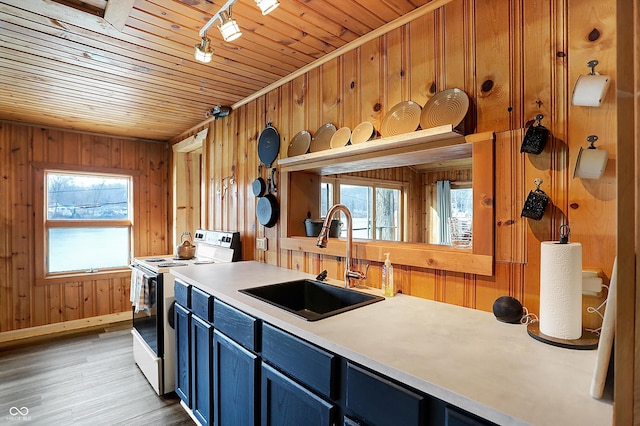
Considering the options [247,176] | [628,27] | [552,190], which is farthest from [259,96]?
[628,27]

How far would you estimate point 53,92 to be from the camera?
2686 millimetres

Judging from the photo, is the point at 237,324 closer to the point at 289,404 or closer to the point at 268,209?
the point at 289,404

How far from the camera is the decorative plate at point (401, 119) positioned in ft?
5.11

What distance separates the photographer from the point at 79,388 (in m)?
2.51

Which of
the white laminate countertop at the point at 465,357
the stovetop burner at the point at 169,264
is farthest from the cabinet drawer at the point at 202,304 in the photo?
the stovetop burner at the point at 169,264

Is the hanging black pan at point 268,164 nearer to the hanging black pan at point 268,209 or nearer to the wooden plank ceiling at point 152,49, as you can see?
the hanging black pan at point 268,209

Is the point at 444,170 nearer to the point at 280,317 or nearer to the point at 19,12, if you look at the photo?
the point at 280,317

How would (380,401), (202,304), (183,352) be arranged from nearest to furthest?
(380,401) < (202,304) < (183,352)

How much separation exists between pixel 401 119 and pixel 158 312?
2130 millimetres

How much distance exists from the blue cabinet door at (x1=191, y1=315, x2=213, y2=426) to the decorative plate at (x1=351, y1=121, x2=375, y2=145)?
131 centimetres

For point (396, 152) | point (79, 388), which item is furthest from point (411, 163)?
point (79, 388)

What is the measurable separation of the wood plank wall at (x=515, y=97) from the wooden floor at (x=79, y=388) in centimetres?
188

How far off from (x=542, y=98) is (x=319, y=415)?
1358 mm

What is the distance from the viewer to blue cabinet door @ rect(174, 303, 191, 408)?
207cm
